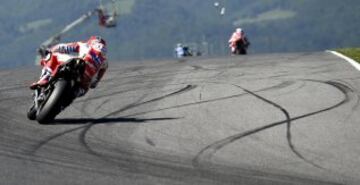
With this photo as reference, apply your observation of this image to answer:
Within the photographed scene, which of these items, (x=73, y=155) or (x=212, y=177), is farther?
(x=73, y=155)

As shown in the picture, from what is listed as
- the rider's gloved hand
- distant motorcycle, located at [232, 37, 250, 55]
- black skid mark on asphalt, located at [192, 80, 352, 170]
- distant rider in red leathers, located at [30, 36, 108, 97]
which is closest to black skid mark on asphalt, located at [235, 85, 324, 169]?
black skid mark on asphalt, located at [192, 80, 352, 170]

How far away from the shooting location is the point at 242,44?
134 ft

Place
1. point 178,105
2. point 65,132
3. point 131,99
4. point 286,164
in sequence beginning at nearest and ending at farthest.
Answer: point 286,164, point 65,132, point 178,105, point 131,99

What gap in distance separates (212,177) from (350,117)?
4.19 m

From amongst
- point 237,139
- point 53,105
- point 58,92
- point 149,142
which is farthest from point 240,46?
point 149,142

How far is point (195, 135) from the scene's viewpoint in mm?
9562

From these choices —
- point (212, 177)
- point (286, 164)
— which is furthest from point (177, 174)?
point (286, 164)

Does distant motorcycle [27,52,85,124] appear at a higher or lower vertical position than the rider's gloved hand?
lower

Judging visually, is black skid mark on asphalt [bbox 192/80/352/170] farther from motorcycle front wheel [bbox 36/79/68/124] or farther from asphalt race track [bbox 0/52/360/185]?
motorcycle front wheel [bbox 36/79/68/124]

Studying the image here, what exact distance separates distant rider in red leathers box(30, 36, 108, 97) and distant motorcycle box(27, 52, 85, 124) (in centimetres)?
12

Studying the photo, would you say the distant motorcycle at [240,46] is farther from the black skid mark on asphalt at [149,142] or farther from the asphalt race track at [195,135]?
the black skid mark on asphalt at [149,142]

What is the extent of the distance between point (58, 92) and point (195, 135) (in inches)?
94.3

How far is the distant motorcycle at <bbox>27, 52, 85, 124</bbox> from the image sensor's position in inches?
431

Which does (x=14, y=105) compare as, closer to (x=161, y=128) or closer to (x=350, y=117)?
(x=161, y=128)
